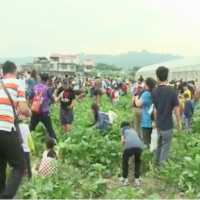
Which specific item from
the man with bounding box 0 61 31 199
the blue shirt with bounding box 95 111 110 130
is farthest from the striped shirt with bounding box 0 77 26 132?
the blue shirt with bounding box 95 111 110 130

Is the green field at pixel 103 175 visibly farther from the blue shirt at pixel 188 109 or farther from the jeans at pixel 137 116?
the blue shirt at pixel 188 109

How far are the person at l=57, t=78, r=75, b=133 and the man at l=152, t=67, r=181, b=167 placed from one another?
10.8 feet

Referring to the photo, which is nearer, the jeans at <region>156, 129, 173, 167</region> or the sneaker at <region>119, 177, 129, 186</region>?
the sneaker at <region>119, 177, 129, 186</region>

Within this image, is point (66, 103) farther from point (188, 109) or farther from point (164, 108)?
point (188, 109)

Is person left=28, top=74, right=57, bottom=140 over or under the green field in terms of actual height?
over

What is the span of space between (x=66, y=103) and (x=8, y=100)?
16.7 ft

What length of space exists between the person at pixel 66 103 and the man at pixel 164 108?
3300 millimetres

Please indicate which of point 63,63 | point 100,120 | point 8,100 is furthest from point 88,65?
point 8,100

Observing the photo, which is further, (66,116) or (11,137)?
(66,116)

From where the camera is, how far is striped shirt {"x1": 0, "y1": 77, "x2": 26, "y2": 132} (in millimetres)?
4945

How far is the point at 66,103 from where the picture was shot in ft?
33.1

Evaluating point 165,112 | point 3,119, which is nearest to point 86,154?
point 165,112

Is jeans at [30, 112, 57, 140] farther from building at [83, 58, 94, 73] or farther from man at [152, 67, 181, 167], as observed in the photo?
building at [83, 58, 94, 73]

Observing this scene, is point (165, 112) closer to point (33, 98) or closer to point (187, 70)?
point (33, 98)
